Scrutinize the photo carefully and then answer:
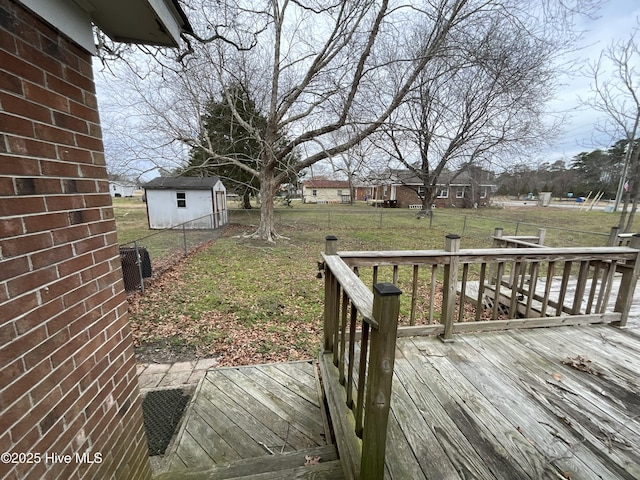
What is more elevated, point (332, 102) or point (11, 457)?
point (332, 102)

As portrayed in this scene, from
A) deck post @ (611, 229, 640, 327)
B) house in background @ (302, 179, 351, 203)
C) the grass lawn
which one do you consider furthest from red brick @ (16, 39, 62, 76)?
house in background @ (302, 179, 351, 203)

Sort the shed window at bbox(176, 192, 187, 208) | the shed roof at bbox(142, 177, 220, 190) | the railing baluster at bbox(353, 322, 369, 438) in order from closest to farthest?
1. the railing baluster at bbox(353, 322, 369, 438)
2. the shed roof at bbox(142, 177, 220, 190)
3. the shed window at bbox(176, 192, 187, 208)

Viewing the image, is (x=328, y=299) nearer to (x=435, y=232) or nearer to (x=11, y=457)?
(x=11, y=457)

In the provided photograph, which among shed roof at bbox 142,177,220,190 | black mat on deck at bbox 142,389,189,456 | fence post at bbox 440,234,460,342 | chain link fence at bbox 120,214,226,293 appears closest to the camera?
black mat on deck at bbox 142,389,189,456

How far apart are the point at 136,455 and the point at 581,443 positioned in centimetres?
276

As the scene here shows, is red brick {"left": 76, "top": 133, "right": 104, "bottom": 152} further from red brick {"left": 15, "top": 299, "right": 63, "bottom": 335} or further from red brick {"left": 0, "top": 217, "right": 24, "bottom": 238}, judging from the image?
red brick {"left": 15, "top": 299, "right": 63, "bottom": 335}

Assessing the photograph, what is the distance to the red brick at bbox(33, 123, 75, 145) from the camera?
1111mm

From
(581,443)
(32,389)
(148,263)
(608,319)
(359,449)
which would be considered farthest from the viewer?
(148,263)

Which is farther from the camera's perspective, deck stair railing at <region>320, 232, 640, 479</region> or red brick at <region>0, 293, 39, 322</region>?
deck stair railing at <region>320, 232, 640, 479</region>

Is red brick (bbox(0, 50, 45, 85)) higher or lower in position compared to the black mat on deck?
higher

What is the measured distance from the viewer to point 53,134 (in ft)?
3.88

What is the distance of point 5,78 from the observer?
3.19 feet

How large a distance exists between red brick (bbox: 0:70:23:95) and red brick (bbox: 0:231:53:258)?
0.41 m

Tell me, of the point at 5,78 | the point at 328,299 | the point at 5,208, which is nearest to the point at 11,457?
the point at 5,208
